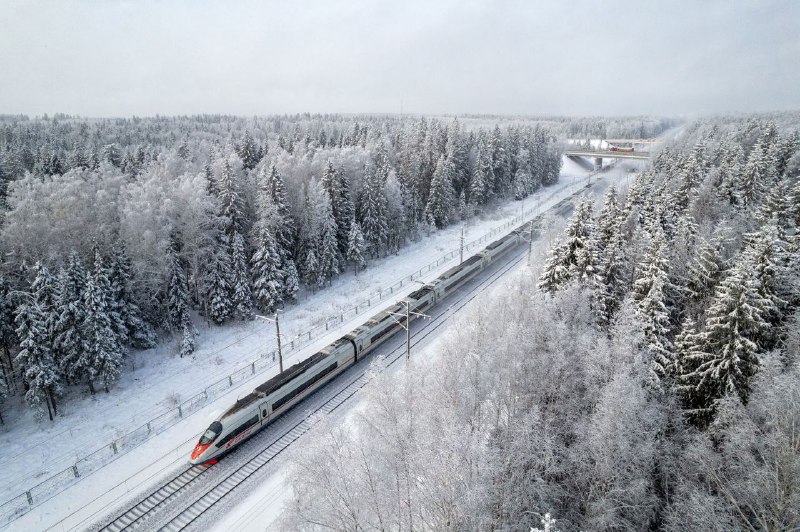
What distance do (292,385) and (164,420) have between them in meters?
8.51

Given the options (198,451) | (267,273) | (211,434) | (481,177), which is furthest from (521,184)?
(198,451)

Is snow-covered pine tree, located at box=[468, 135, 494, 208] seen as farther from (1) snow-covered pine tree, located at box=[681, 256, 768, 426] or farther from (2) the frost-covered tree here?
(1) snow-covered pine tree, located at box=[681, 256, 768, 426]

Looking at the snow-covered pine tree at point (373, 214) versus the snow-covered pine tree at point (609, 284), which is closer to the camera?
the snow-covered pine tree at point (609, 284)

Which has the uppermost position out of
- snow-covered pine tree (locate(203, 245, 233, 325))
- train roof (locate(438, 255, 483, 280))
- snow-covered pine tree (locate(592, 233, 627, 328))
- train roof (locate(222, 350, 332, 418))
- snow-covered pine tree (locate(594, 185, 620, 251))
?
snow-covered pine tree (locate(594, 185, 620, 251))

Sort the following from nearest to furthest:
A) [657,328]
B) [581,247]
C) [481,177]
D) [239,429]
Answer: [657,328] < [239,429] < [581,247] < [481,177]

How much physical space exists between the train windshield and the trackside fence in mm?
4965

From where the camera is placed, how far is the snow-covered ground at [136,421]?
75.9 ft

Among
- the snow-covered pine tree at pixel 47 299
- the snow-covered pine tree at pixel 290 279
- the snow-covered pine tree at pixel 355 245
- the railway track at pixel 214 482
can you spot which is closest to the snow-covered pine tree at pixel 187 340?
the snow-covered pine tree at pixel 47 299

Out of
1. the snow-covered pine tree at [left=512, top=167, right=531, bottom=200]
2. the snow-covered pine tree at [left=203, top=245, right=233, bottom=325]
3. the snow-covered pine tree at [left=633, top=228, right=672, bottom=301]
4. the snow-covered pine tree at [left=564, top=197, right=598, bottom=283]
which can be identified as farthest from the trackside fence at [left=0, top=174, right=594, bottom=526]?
the snow-covered pine tree at [left=512, top=167, right=531, bottom=200]

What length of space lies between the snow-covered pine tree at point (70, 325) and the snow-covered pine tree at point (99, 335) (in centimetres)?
41

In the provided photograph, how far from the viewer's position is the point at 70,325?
30297mm

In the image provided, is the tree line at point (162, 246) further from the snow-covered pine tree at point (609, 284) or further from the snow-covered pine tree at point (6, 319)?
the snow-covered pine tree at point (609, 284)

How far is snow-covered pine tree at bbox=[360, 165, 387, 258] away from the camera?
60.2 m

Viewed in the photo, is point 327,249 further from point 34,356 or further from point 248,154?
point 248,154
